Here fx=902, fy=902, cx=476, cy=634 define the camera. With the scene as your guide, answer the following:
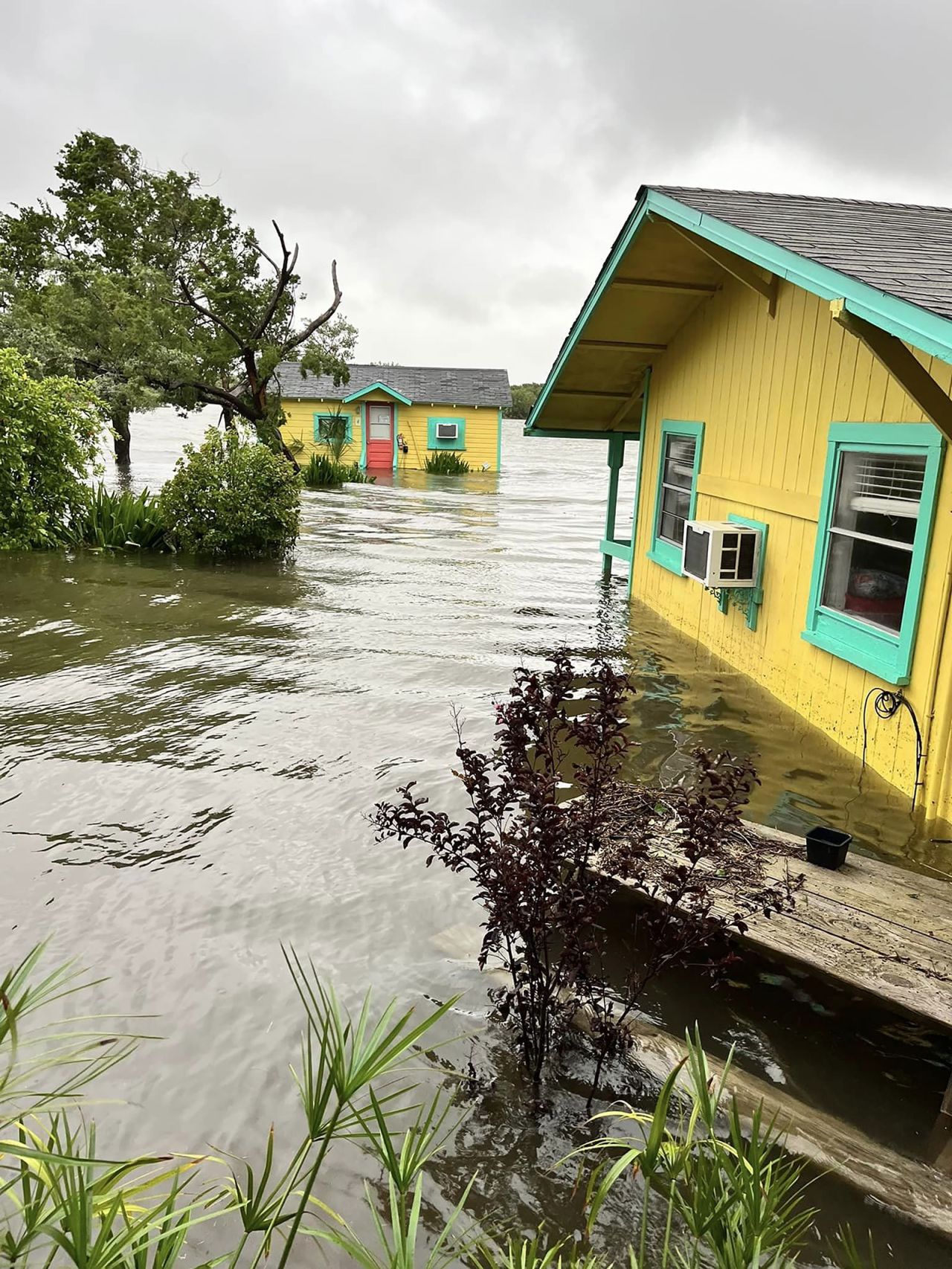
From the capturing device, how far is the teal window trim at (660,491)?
9.81 metres

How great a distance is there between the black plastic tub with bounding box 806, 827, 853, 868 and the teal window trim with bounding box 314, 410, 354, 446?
32725 mm

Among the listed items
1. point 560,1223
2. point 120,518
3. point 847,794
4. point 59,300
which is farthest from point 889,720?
point 59,300

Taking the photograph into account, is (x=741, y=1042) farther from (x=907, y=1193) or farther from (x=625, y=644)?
(x=625, y=644)

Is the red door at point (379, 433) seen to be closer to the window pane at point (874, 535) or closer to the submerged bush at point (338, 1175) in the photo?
the window pane at point (874, 535)

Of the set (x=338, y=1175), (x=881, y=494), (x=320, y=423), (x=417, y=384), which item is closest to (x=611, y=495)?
(x=881, y=494)

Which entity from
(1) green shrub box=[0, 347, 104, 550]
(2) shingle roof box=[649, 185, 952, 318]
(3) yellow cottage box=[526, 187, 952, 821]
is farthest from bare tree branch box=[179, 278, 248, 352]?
(2) shingle roof box=[649, 185, 952, 318]

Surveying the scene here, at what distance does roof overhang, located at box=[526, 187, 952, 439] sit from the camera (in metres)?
4.06

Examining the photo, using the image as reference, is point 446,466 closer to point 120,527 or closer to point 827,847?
point 120,527

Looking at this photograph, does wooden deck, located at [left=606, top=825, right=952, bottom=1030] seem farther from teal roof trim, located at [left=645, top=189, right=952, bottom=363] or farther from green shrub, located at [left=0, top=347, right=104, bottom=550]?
green shrub, located at [left=0, top=347, right=104, bottom=550]

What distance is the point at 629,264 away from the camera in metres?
8.61

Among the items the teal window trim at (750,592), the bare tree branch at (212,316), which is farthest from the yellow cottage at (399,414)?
the teal window trim at (750,592)

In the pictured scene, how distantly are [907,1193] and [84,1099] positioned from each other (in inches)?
106

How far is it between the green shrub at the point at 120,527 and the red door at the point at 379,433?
70.7 feet

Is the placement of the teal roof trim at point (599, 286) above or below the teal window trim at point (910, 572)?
above
